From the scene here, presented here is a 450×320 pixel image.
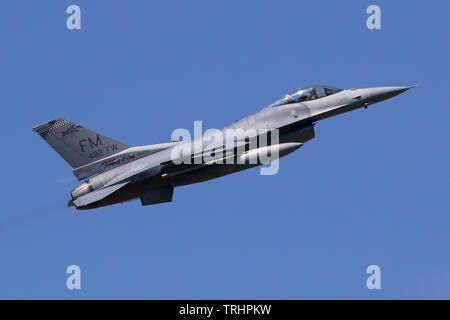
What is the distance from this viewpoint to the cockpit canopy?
27609mm

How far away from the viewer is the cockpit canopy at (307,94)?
2761 cm

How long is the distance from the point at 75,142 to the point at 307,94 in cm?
811

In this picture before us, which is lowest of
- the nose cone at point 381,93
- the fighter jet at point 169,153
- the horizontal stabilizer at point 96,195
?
the horizontal stabilizer at point 96,195

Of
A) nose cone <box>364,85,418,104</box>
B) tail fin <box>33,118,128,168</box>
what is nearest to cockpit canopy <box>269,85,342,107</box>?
nose cone <box>364,85,418,104</box>

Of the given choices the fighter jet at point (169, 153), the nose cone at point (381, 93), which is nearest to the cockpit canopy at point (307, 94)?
the fighter jet at point (169, 153)

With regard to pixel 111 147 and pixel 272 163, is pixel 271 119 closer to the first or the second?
pixel 272 163

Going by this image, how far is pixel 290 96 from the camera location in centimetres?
2773

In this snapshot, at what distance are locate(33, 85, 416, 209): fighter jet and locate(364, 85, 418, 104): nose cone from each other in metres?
0.96

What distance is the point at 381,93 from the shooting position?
91.1 ft

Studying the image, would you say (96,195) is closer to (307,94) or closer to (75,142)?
(75,142)

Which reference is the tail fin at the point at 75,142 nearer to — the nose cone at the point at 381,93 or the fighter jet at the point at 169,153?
the fighter jet at the point at 169,153

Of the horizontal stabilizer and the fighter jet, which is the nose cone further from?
the horizontal stabilizer

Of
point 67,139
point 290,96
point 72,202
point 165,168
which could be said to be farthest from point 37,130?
point 290,96

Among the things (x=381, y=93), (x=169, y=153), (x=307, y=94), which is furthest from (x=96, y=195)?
(x=381, y=93)
